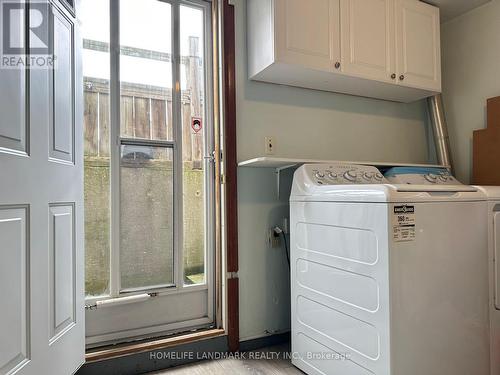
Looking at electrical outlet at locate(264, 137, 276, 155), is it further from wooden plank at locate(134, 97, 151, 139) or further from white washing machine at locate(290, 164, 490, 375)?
wooden plank at locate(134, 97, 151, 139)

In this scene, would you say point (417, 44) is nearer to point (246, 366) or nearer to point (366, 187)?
point (366, 187)

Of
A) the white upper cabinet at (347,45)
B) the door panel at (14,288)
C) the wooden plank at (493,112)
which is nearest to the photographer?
the door panel at (14,288)

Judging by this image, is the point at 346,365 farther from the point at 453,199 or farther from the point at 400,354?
the point at 453,199

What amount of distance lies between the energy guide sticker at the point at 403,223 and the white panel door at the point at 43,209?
4.16 feet

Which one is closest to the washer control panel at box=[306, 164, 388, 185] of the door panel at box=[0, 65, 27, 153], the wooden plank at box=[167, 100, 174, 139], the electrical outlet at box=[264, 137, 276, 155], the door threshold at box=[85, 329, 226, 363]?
the electrical outlet at box=[264, 137, 276, 155]

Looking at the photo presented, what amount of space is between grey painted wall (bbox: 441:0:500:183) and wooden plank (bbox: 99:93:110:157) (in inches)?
98.3

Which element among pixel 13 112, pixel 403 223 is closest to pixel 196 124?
pixel 13 112

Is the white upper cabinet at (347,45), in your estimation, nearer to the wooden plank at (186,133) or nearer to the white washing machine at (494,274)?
the wooden plank at (186,133)

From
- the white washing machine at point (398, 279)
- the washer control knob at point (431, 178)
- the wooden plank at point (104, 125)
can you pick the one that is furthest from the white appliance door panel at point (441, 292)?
the wooden plank at point (104, 125)

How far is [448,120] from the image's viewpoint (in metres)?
2.46

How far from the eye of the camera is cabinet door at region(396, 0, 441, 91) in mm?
1974

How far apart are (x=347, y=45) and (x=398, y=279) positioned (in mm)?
1345

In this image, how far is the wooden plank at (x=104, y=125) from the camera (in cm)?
166

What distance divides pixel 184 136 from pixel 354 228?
1122 mm
